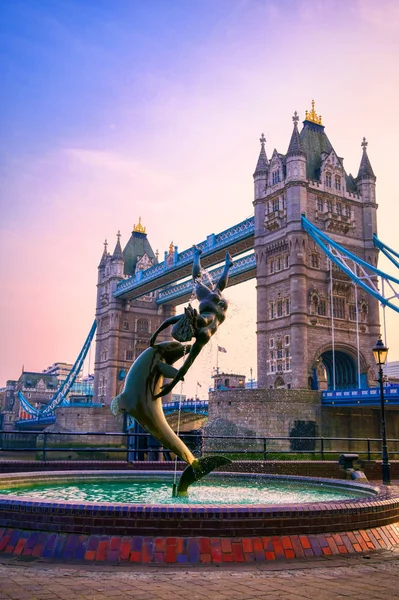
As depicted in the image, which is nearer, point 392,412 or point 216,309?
point 216,309

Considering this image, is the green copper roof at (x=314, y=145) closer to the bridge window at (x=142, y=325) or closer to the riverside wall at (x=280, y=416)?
the riverside wall at (x=280, y=416)

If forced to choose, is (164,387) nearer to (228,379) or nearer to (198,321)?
(198,321)

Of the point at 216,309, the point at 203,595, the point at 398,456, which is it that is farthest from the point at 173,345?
the point at 398,456

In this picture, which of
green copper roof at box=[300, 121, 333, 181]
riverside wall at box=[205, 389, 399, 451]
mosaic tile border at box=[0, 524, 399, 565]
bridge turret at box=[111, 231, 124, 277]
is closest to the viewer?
mosaic tile border at box=[0, 524, 399, 565]

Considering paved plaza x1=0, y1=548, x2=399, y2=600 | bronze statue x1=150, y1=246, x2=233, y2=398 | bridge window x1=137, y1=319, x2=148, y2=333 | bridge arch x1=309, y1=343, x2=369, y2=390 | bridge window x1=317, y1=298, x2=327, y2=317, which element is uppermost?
bridge window x1=137, y1=319, x2=148, y2=333

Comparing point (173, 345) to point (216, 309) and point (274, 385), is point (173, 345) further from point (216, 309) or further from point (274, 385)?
point (274, 385)

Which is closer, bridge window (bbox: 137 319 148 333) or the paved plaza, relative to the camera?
the paved plaza

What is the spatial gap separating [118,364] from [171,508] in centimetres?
6663

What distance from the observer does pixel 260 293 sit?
45.0 metres

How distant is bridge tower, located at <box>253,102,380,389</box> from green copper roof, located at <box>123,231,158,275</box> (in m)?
34.7

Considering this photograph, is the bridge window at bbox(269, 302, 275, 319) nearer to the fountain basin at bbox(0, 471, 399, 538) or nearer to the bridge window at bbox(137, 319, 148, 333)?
the bridge window at bbox(137, 319, 148, 333)

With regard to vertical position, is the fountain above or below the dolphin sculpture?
below

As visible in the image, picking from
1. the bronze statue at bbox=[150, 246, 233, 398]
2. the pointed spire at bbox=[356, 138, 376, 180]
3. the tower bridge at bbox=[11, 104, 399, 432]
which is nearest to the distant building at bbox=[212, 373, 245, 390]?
the tower bridge at bbox=[11, 104, 399, 432]

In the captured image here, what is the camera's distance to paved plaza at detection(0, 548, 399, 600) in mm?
4242
